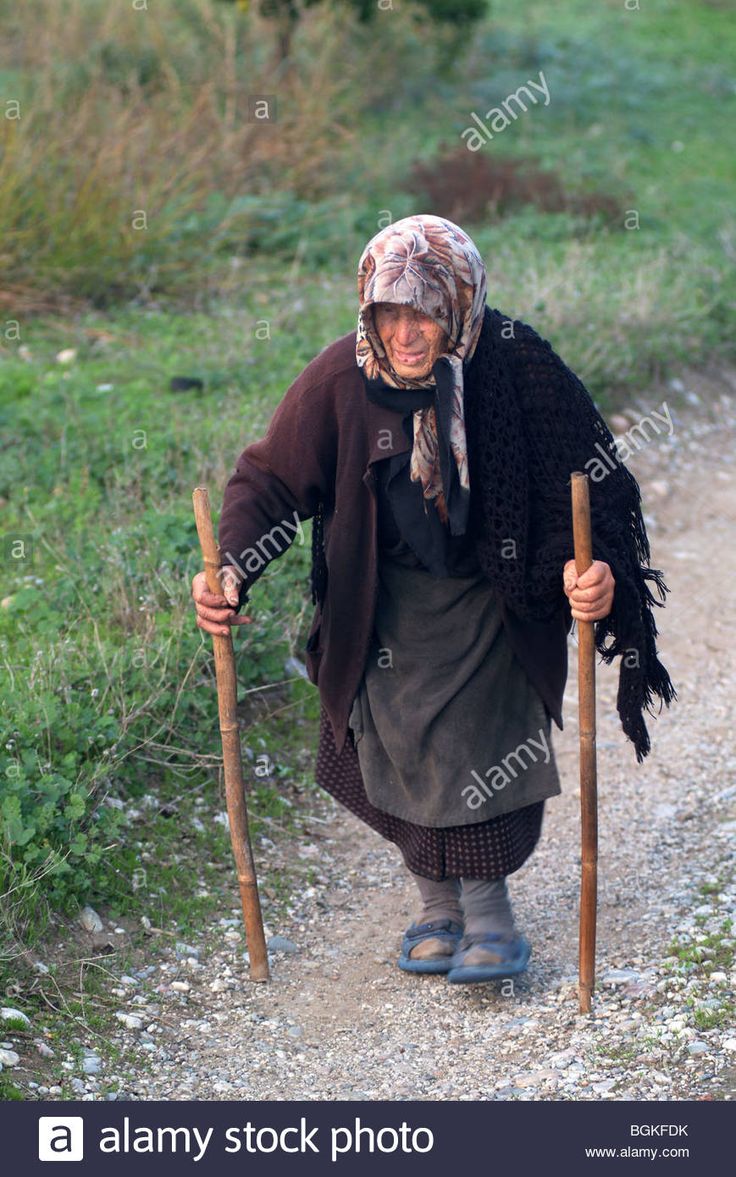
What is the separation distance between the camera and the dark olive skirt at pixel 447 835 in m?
3.53

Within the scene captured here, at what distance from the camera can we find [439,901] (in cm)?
373

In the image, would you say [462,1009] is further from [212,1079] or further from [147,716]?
[147,716]

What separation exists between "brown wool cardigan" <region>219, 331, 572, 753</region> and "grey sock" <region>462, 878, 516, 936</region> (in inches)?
19.6

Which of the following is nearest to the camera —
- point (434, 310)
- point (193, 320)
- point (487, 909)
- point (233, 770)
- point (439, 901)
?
point (434, 310)

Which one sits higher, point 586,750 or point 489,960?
point 586,750

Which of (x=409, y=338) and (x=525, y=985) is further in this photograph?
(x=525, y=985)

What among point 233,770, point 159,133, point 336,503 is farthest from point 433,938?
point 159,133

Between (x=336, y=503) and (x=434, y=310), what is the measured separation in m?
0.53

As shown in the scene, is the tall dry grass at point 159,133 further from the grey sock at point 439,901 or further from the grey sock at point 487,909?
the grey sock at point 487,909

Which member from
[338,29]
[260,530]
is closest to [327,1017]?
[260,530]

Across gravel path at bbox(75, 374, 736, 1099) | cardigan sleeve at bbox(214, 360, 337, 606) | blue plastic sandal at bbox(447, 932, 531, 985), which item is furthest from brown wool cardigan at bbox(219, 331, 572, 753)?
gravel path at bbox(75, 374, 736, 1099)

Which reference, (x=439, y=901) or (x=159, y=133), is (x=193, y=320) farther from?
(x=439, y=901)

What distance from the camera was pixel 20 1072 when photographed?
3053 millimetres

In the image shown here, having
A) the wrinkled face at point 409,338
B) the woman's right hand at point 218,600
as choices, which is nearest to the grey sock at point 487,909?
the woman's right hand at point 218,600
